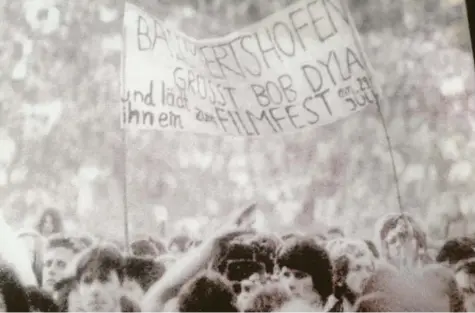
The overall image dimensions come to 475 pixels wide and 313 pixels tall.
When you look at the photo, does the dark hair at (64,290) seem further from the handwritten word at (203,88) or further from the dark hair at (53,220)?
the handwritten word at (203,88)

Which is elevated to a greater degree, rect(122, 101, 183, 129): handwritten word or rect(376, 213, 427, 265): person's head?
rect(122, 101, 183, 129): handwritten word

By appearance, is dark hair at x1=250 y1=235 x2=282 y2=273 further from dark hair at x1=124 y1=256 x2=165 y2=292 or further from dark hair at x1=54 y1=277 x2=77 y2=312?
dark hair at x1=54 y1=277 x2=77 y2=312

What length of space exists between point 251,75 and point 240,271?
0.34m

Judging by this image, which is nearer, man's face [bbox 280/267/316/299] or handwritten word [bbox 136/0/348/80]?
man's face [bbox 280/267/316/299]

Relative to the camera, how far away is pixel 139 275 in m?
0.90

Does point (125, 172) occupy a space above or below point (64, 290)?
above

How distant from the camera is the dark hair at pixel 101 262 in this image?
899 millimetres

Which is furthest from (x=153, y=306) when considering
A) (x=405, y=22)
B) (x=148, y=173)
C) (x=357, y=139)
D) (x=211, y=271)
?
(x=405, y=22)

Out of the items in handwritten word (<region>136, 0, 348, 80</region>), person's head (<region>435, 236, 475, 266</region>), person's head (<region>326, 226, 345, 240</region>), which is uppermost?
handwritten word (<region>136, 0, 348, 80</region>)

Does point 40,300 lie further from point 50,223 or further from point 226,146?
point 226,146

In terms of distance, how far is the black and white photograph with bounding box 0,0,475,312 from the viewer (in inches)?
35.3

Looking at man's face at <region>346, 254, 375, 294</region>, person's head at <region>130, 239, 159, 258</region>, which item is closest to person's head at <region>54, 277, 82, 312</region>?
person's head at <region>130, 239, 159, 258</region>

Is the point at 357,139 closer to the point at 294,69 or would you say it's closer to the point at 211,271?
the point at 294,69

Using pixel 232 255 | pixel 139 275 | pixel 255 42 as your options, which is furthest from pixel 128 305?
pixel 255 42
